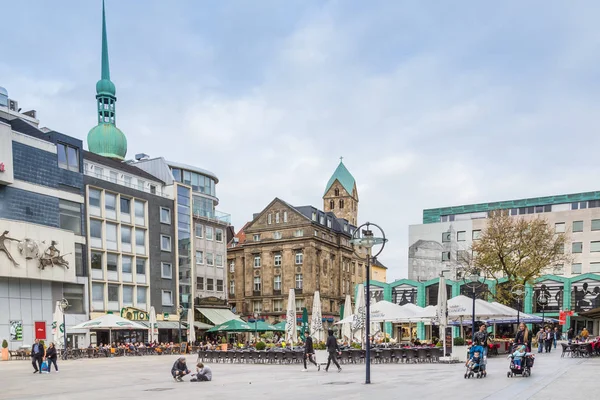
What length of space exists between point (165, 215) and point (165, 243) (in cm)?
268

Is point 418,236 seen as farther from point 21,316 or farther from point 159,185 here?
point 21,316

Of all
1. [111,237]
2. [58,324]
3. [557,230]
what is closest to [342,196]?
[557,230]

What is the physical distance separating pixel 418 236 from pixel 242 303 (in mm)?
24731

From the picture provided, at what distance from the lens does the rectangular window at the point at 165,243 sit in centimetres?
6209

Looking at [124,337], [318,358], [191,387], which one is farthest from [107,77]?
[191,387]

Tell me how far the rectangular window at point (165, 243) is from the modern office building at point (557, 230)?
26.0 metres

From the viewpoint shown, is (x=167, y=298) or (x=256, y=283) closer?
(x=167, y=298)

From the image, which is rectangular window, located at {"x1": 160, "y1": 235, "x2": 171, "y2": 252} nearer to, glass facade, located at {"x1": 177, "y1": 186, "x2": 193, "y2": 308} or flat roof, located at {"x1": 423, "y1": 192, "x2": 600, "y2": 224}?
glass facade, located at {"x1": 177, "y1": 186, "x2": 193, "y2": 308}

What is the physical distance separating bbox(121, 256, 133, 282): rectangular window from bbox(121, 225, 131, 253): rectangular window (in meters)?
0.77

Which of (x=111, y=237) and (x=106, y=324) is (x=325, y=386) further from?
(x=111, y=237)

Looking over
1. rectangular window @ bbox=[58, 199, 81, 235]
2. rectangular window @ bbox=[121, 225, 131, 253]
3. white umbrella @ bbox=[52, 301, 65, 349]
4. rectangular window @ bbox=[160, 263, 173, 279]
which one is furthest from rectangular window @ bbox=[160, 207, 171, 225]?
white umbrella @ bbox=[52, 301, 65, 349]

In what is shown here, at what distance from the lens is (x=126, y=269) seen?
190ft

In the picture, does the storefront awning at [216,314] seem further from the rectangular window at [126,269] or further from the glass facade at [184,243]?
the rectangular window at [126,269]

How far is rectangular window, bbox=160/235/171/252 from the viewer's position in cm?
6209
